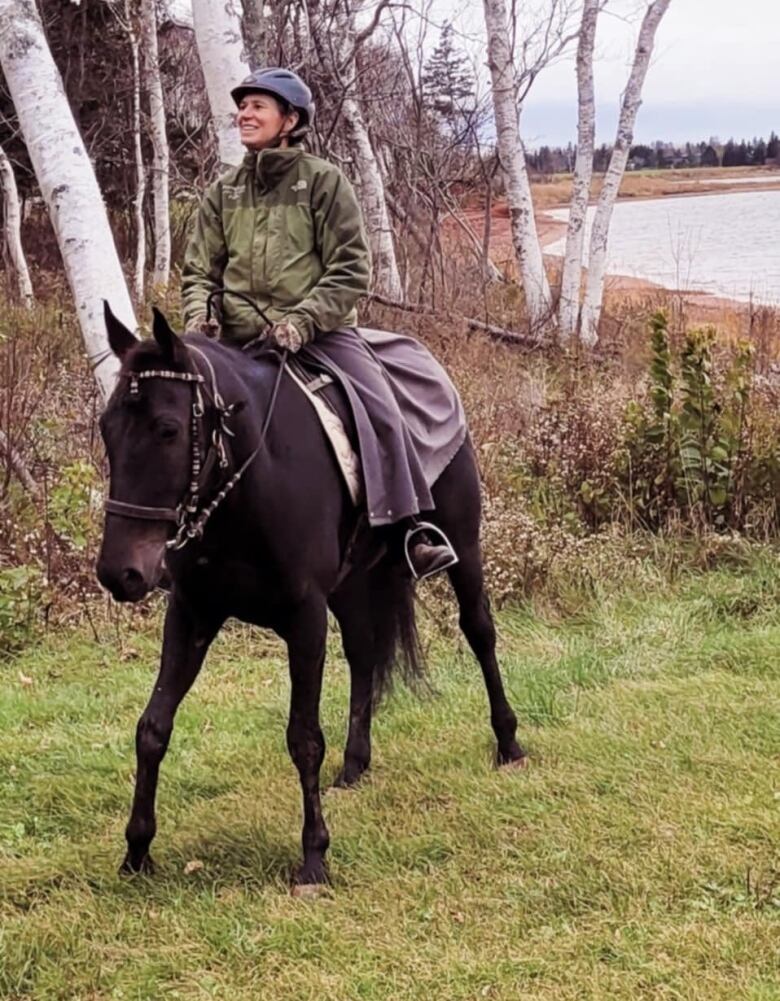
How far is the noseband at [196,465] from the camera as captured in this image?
125 inches

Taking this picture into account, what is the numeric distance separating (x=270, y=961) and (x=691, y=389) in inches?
204

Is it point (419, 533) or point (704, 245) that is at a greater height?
point (419, 533)

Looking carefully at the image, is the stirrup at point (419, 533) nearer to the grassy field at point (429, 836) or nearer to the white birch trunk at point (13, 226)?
the grassy field at point (429, 836)

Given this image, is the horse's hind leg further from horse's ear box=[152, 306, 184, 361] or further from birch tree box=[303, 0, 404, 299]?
birch tree box=[303, 0, 404, 299]

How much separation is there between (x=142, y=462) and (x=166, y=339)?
0.36 meters

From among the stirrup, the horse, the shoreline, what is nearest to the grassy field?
the horse

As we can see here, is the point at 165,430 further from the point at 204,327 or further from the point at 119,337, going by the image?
the point at 204,327

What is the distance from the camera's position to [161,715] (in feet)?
12.6

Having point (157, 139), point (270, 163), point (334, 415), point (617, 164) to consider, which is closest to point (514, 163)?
point (617, 164)

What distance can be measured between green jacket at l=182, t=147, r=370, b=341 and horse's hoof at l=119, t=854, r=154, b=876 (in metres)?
1.91

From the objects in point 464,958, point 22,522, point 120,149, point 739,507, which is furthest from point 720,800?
point 120,149

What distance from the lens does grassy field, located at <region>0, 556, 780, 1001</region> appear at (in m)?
3.29

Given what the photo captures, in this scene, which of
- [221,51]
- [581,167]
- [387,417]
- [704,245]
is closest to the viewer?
[387,417]

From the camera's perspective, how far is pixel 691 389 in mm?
7465
